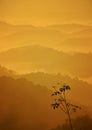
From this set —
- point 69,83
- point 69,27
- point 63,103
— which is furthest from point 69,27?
point 63,103

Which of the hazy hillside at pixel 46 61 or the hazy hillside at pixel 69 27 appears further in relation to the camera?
the hazy hillside at pixel 69 27

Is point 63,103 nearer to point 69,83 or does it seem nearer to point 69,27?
point 69,83

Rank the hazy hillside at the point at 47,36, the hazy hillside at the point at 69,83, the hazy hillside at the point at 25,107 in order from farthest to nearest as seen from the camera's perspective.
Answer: the hazy hillside at the point at 47,36 < the hazy hillside at the point at 69,83 < the hazy hillside at the point at 25,107

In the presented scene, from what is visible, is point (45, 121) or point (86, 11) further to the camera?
point (86, 11)

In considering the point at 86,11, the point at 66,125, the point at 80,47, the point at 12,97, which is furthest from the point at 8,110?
the point at 86,11

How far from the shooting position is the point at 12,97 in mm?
4113

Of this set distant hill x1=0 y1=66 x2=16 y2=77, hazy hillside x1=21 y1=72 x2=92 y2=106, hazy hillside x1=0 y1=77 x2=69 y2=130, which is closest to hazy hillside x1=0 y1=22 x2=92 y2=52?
distant hill x1=0 y1=66 x2=16 y2=77

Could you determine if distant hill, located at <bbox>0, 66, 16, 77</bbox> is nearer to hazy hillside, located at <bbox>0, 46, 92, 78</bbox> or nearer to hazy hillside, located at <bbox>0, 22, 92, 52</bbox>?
hazy hillside, located at <bbox>0, 46, 92, 78</bbox>

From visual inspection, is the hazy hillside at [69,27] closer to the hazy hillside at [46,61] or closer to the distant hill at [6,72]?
the hazy hillside at [46,61]

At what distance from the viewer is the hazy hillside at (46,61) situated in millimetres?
4230

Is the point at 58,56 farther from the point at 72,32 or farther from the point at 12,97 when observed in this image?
the point at 12,97

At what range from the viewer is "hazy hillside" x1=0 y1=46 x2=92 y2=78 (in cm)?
423

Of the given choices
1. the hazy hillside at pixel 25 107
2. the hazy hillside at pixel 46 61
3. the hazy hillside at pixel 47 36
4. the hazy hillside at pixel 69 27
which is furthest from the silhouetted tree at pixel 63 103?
the hazy hillside at pixel 69 27

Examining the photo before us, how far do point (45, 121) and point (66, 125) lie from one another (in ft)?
0.92
